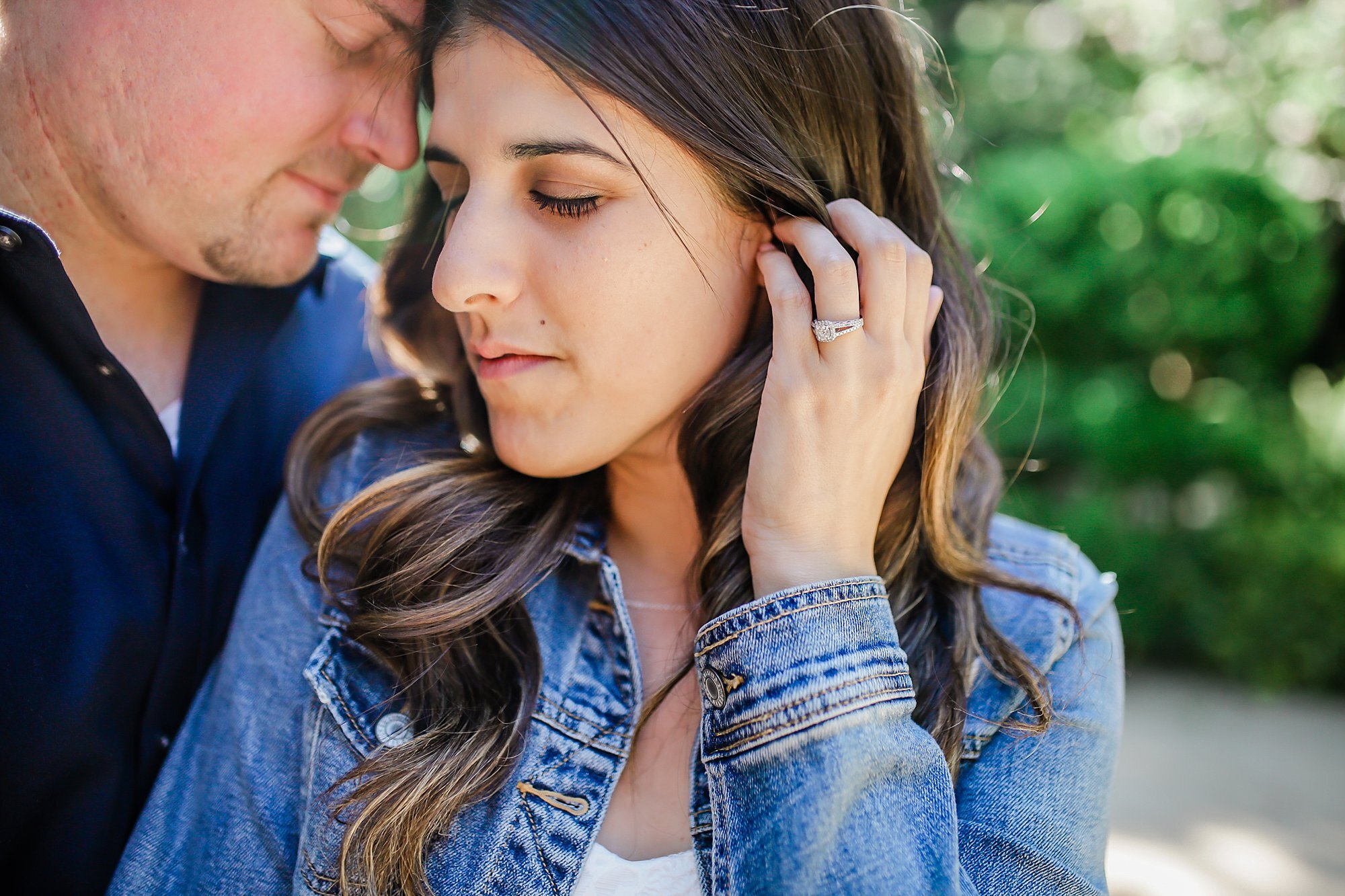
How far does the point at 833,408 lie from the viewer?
162cm

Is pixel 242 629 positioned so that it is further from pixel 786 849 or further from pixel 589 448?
pixel 786 849

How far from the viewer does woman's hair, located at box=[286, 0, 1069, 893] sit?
1562 mm

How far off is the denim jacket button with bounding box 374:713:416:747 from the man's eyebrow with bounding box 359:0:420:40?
4.20ft

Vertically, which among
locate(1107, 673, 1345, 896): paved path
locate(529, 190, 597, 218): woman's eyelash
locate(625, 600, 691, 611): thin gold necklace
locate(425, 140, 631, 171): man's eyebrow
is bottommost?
locate(1107, 673, 1345, 896): paved path

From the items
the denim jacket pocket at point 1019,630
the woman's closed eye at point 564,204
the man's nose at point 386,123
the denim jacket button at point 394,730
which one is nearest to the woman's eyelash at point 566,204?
the woman's closed eye at point 564,204

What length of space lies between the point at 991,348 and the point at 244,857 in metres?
1.71

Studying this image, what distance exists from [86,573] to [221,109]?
926 mm

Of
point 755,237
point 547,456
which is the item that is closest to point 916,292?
point 755,237

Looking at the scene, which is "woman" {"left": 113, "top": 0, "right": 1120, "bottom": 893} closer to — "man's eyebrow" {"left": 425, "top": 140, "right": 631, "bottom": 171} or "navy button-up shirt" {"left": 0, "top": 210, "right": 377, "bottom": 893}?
"man's eyebrow" {"left": 425, "top": 140, "right": 631, "bottom": 171}

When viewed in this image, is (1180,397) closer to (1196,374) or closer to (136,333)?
(1196,374)

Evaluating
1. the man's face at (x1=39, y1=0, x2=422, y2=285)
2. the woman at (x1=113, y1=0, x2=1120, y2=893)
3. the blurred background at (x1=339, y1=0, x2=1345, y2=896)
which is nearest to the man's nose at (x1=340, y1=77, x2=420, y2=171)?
the man's face at (x1=39, y1=0, x2=422, y2=285)

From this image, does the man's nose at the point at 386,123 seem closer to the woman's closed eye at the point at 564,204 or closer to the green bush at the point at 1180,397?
the woman's closed eye at the point at 564,204

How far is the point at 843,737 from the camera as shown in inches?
57.0

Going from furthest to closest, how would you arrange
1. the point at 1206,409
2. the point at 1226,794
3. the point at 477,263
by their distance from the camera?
the point at 1206,409
the point at 1226,794
the point at 477,263
